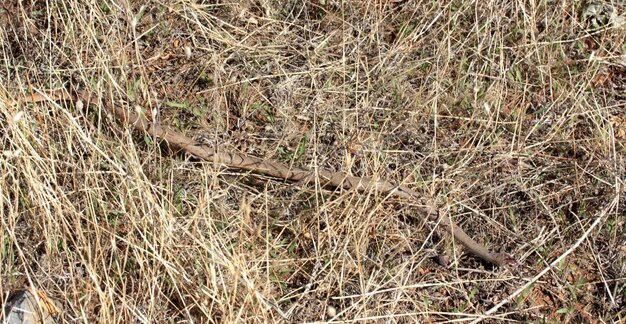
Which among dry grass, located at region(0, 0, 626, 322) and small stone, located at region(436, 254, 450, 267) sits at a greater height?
dry grass, located at region(0, 0, 626, 322)

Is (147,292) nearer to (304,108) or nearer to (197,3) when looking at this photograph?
(304,108)

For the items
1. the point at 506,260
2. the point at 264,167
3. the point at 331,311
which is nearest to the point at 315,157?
the point at 264,167

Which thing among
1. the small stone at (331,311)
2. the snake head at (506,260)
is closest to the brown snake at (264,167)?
the snake head at (506,260)

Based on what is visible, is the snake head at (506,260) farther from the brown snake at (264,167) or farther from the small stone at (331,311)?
the small stone at (331,311)

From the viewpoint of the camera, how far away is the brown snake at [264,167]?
9.27ft

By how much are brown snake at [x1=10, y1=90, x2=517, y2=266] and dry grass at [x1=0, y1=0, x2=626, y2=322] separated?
40 millimetres

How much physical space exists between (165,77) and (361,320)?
1263mm

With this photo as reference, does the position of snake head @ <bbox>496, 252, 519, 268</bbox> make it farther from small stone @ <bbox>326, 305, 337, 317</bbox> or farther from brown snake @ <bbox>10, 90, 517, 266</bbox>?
small stone @ <bbox>326, 305, 337, 317</bbox>

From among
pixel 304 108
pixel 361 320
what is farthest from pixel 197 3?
pixel 361 320

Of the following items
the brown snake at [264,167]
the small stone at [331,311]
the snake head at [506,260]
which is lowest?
the snake head at [506,260]

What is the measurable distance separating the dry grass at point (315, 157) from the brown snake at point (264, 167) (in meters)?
0.04

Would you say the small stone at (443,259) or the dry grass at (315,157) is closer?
the dry grass at (315,157)

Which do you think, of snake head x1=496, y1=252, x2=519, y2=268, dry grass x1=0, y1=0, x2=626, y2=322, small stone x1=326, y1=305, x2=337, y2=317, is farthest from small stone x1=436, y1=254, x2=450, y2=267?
small stone x1=326, y1=305, x2=337, y2=317

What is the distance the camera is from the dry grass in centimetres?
263
